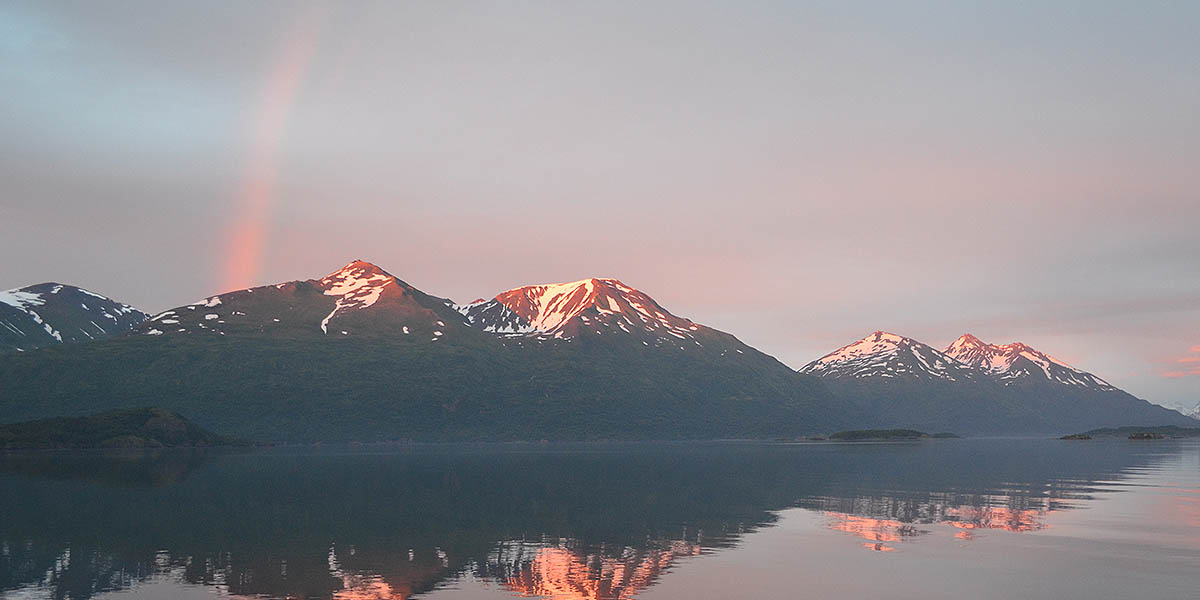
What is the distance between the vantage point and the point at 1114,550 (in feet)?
181

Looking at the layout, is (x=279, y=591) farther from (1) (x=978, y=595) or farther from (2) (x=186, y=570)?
(1) (x=978, y=595)

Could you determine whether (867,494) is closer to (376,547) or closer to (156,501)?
(376,547)

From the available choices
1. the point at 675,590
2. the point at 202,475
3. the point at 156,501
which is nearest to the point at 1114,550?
the point at 675,590

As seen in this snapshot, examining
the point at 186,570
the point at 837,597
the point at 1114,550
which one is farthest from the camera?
the point at 1114,550

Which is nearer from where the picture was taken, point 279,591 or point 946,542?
point 279,591

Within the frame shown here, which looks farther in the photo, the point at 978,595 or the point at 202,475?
the point at 202,475

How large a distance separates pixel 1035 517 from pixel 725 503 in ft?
85.1

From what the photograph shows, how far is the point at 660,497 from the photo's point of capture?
3654 inches

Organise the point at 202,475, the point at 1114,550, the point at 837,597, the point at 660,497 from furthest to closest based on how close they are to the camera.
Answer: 1. the point at 202,475
2. the point at 660,497
3. the point at 1114,550
4. the point at 837,597

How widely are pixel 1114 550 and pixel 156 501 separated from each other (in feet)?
262

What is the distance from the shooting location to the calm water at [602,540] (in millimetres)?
44438

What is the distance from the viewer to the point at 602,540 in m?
60.4

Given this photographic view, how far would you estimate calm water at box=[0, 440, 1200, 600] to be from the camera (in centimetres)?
4444

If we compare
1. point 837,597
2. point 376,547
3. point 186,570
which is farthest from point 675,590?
point 186,570
